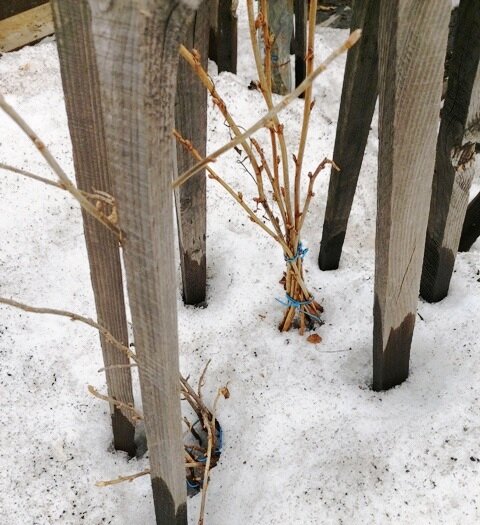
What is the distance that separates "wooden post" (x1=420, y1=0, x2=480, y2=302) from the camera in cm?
130

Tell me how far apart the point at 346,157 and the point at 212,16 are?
1378mm

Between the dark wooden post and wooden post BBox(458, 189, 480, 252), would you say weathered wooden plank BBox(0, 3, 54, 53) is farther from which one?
wooden post BBox(458, 189, 480, 252)

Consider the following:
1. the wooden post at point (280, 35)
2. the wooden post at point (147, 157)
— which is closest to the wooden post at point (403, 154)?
the wooden post at point (147, 157)

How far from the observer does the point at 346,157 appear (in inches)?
64.3

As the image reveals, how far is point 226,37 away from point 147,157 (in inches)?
88.6

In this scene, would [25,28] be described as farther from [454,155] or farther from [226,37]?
[454,155]

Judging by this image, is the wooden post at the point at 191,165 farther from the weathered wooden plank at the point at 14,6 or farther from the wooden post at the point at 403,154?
the weathered wooden plank at the point at 14,6

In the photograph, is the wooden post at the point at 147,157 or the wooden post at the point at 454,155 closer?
the wooden post at the point at 147,157

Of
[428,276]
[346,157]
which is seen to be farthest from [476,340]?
[346,157]

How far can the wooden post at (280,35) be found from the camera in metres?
2.73

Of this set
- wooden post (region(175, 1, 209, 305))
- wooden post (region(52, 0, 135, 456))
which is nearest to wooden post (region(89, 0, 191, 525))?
wooden post (region(52, 0, 135, 456))

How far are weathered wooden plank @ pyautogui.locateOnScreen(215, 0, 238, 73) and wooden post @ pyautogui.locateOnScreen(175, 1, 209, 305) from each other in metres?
1.30

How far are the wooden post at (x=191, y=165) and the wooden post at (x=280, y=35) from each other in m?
1.27

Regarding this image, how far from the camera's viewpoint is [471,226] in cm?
186
